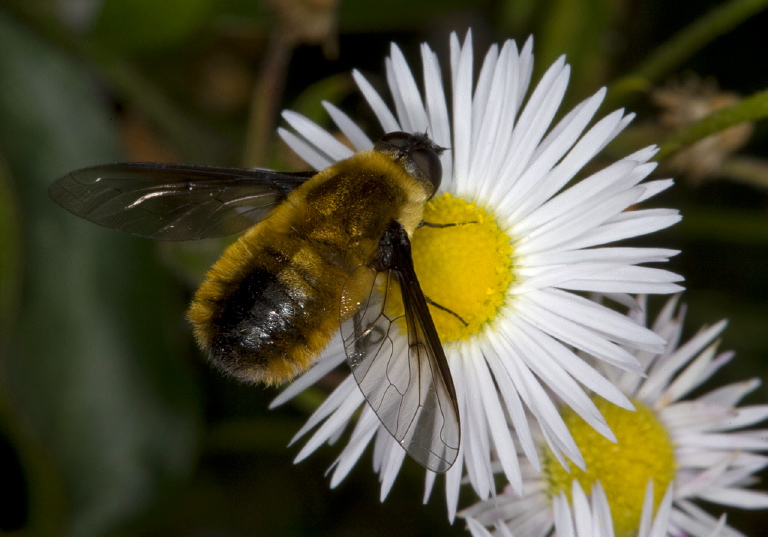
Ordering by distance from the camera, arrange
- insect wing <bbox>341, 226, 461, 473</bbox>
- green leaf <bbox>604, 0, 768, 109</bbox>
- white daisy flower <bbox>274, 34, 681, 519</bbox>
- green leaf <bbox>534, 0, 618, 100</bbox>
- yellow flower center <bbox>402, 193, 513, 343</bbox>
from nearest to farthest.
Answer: insect wing <bbox>341, 226, 461, 473</bbox> < white daisy flower <bbox>274, 34, 681, 519</bbox> < yellow flower center <bbox>402, 193, 513, 343</bbox> < green leaf <bbox>604, 0, 768, 109</bbox> < green leaf <bbox>534, 0, 618, 100</bbox>

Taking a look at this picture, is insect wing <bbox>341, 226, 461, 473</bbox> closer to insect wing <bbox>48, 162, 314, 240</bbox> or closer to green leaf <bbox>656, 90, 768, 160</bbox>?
insect wing <bbox>48, 162, 314, 240</bbox>

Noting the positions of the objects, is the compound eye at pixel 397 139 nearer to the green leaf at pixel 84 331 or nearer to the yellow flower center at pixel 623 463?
the yellow flower center at pixel 623 463

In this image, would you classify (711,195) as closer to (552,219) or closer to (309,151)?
(552,219)

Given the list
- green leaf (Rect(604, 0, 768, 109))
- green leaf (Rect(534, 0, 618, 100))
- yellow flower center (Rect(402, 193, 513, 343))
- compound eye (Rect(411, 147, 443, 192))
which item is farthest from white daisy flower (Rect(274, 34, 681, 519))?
green leaf (Rect(534, 0, 618, 100))

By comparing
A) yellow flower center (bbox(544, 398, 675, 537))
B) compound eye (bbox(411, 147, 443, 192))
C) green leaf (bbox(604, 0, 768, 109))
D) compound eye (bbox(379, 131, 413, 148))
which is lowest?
yellow flower center (bbox(544, 398, 675, 537))

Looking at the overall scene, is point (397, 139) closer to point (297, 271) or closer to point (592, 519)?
point (297, 271)

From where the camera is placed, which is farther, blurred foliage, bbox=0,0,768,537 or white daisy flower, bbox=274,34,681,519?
blurred foliage, bbox=0,0,768,537
